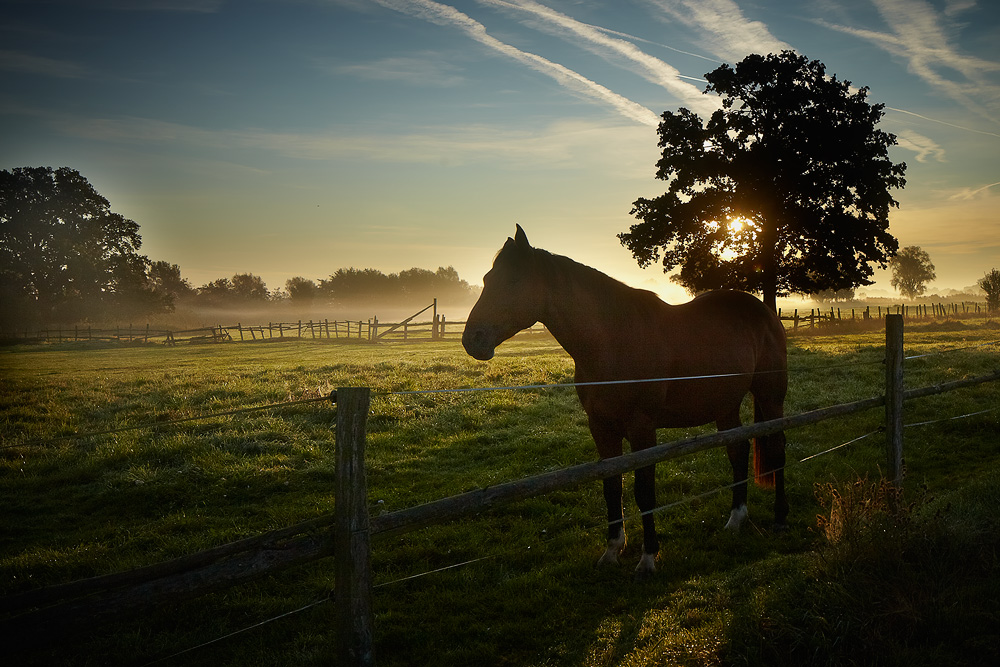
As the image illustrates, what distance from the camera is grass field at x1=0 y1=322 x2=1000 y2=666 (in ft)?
11.7

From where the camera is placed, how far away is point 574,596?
4.78 m

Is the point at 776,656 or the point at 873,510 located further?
the point at 873,510

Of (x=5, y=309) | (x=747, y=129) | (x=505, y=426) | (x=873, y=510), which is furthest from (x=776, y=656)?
(x=5, y=309)

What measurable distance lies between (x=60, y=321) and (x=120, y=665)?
7153cm

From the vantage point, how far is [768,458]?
645 centimetres

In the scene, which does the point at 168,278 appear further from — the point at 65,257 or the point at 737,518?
the point at 737,518

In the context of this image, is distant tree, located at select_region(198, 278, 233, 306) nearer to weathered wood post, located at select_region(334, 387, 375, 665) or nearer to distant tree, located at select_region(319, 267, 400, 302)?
distant tree, located at select_region(319, 267, 400, 302)

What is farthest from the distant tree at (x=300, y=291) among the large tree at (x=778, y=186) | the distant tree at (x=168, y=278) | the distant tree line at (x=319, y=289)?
the large tree at (x=778, y=186)

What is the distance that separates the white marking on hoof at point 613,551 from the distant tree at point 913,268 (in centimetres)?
12802

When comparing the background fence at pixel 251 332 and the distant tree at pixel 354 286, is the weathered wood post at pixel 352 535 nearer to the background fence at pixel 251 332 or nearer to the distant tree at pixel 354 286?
the background fence at pixel 251 332

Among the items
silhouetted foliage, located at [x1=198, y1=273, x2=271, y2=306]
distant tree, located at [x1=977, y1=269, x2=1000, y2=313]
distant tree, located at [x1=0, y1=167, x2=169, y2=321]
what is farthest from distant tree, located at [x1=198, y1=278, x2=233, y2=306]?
distant tree, located at [x1=977, y1=269, x2=1000, y2=313]

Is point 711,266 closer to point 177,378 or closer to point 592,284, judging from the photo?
point 177,378

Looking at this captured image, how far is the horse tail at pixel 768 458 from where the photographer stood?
21.1 feet

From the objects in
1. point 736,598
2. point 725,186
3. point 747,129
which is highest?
point 747,129
